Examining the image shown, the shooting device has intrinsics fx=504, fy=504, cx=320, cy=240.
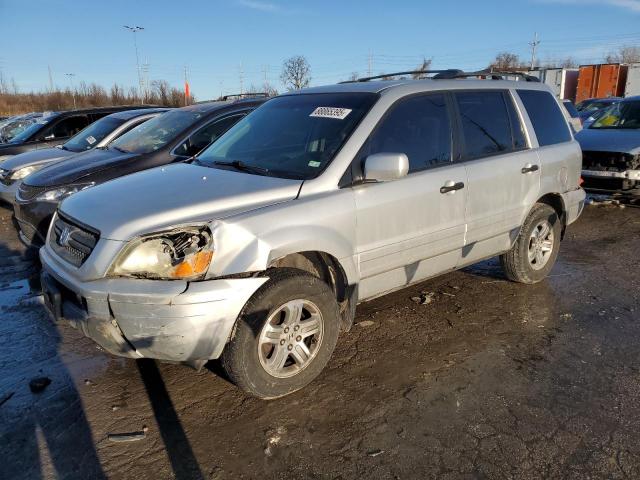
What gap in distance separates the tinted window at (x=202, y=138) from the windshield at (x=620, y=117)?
7146 mm

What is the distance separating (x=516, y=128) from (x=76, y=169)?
4.78 meters

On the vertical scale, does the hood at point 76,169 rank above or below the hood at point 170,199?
below

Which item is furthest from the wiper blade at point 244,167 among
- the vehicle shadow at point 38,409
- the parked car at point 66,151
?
the parked car at point 66,151

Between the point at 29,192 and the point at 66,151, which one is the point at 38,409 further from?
the point at 66,151

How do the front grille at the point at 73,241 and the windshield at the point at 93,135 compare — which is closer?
the front grille at the point at 73,241

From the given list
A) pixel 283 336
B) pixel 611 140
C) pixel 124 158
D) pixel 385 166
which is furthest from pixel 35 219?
pixel 611 140

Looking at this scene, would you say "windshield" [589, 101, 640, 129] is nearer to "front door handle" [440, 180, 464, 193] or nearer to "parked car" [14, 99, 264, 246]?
"parked car" [14, 99, 264, 246]

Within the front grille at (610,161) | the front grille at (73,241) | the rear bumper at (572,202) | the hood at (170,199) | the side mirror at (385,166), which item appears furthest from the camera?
the front grille at (610,161)

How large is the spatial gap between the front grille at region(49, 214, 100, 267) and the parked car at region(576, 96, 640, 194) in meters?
7.88

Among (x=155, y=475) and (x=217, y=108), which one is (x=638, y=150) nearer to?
(x=217, y=108)

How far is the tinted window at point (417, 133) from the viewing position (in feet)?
11.4

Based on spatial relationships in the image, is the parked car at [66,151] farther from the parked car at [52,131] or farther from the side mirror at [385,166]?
the side mirror at [385,166]

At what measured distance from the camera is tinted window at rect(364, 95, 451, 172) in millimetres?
3484

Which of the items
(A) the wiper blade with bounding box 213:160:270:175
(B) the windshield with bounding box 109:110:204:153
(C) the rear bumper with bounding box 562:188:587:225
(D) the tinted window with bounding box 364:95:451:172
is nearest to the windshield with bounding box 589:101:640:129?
(C) the rear bumper with bounding box 562:188:587:225
